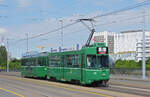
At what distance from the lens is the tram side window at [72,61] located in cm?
2153

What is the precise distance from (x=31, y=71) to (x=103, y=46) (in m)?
15.8

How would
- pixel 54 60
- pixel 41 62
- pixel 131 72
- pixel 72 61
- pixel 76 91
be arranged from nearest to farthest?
pixel 76 91
pixel 72 61
pixel 54 60
pixel 41 62
pixel 131 72

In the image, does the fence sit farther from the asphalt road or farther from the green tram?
the asphalt road

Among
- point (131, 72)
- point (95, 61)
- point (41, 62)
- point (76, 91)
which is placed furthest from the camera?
point (131, 72)

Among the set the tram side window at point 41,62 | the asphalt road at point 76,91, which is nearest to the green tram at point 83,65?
the asphalt road at point 76,91

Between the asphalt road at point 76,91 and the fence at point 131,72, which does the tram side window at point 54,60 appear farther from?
the fence at point 131,72

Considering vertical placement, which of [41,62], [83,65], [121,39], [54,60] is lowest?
[83,65]

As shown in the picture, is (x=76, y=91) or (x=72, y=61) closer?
(x=76, y=91)

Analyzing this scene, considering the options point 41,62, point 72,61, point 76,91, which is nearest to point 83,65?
point 72,61

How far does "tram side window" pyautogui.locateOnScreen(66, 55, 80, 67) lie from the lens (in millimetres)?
21533

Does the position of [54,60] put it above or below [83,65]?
above

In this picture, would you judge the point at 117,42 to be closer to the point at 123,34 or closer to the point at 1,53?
the point at 123,34

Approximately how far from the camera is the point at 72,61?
2250cm

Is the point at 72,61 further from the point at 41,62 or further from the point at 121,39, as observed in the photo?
the point at 121,39
